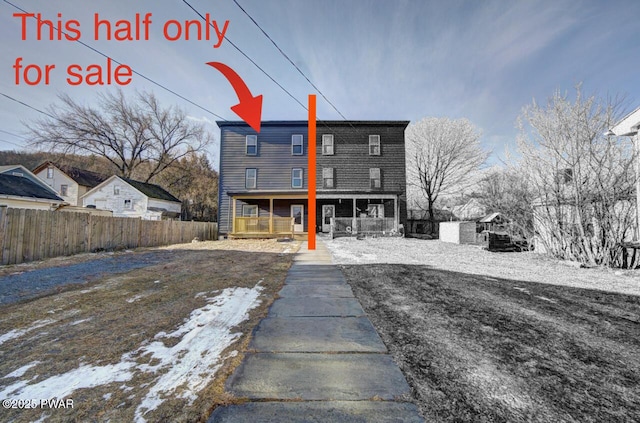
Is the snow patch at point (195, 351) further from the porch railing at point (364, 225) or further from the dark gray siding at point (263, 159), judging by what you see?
the dark gray siding at point (263, 159)

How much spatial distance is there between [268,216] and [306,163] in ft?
14.7

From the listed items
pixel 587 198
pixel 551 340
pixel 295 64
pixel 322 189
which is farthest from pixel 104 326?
pixel 322 189

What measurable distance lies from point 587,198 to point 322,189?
40.9ft

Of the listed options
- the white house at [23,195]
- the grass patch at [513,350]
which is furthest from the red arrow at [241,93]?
the white house at [23,195]

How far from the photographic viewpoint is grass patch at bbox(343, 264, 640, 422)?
127 cm

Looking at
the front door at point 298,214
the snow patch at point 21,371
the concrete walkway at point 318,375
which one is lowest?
the snow patch at point 21,371

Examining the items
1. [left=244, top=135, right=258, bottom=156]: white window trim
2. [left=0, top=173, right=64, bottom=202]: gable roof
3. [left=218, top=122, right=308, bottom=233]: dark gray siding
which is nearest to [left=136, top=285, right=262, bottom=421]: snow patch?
[left=218, top=122, right=308, bottom=233]: dark gray siding

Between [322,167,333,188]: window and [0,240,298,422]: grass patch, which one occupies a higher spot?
[322,167,333,188]: window

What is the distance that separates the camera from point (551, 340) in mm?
2047

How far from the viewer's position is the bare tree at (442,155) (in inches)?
849

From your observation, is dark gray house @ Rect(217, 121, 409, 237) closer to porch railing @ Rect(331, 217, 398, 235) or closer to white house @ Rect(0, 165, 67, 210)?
porch railing @ Rect(331, 217, 398, 235)

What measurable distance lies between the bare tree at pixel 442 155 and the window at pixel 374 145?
297 inches

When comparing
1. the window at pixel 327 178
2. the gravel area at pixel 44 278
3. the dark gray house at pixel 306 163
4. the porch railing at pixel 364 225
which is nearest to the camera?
the gravel area at pixel 44 278

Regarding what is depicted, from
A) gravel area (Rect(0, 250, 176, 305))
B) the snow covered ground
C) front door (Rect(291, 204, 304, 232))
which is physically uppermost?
front door (Rect(291, 204, 304, 232))
